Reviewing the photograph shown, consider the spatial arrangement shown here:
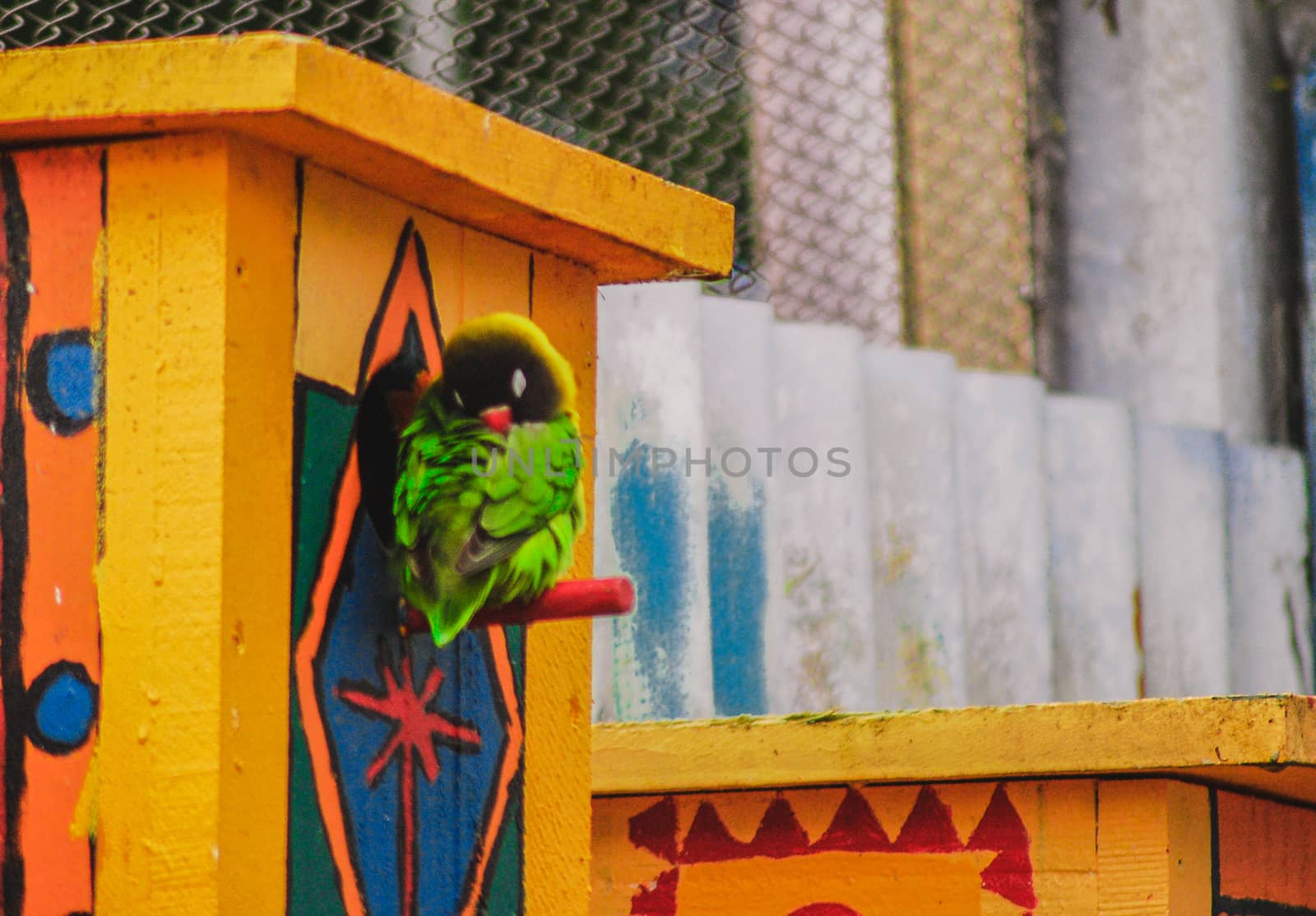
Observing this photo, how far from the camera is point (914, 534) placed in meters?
4.57

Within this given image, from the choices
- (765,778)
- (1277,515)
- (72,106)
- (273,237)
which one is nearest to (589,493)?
(765,778)

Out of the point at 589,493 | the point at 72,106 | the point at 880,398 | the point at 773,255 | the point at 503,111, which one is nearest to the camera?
the point at 72,106

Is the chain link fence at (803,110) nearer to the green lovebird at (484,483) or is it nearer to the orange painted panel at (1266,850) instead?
the green lovebird at (484,483)

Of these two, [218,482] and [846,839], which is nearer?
[218,482]

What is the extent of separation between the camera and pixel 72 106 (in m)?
2.21

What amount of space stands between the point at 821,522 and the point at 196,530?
2.43 meters

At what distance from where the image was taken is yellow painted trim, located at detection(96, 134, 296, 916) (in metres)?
2.10

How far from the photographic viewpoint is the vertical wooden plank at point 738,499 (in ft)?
13.7

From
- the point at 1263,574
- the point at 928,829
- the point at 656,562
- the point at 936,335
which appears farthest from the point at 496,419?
the point at 1263,574

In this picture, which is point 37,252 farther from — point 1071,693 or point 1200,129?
point 1200,129

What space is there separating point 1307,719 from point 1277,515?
116 inches

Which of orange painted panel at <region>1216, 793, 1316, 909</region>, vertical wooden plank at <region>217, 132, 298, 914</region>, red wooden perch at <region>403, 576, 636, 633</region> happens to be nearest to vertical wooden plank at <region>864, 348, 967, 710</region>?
orange painted panel at <region>1216, 793, 1316, 909</region>

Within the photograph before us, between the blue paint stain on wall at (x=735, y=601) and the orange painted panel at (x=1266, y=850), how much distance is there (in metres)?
1.26

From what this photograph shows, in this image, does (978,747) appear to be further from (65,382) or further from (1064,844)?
(65,382)
